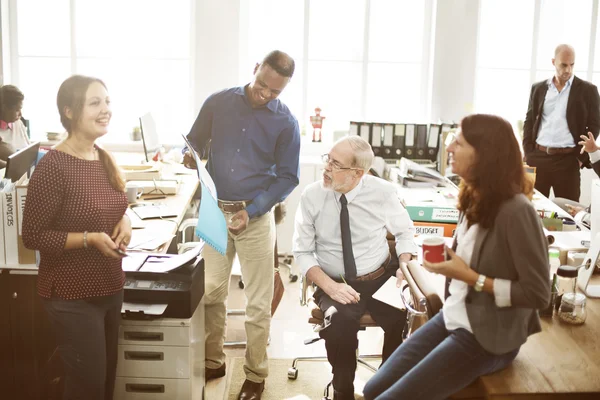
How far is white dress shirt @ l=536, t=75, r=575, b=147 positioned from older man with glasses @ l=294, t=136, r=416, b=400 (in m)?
2.62

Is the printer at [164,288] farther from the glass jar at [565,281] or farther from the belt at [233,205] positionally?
the glass jar at [565,281]

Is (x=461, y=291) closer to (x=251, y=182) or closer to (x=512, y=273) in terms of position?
(x=512, y=273)

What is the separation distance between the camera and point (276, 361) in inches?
146

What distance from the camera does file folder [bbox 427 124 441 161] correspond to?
511 cm

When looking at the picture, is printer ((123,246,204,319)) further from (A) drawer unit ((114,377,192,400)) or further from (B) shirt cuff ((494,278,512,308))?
(B) shirt cuff ((494,278,512,308))

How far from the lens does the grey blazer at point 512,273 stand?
196 centimetres

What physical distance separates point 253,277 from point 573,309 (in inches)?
58.4

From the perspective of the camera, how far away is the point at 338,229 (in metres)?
3.09

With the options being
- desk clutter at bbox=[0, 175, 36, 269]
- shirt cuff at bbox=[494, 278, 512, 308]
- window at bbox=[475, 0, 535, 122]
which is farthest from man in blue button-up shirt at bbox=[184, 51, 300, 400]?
window at bbox=[475, 0, 535, 122]

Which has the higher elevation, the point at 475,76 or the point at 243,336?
the point at 475,76

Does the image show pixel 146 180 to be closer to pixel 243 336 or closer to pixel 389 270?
pixel 243 336

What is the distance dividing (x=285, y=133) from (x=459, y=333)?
1.51 metres

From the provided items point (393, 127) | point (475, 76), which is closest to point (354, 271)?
point (393, 127)

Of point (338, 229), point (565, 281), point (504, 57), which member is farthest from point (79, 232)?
point (504, 57)
